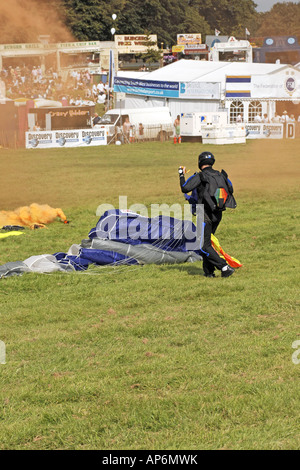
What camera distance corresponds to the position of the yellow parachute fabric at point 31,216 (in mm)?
15704

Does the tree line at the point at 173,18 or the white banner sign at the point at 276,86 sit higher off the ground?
the tree line at the point at 173,18

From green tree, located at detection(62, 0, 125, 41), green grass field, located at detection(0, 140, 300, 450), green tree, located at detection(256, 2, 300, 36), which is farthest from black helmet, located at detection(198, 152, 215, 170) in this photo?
green tree, located at detection(256, 2, 300, 36)

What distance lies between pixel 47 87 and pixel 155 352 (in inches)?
1965

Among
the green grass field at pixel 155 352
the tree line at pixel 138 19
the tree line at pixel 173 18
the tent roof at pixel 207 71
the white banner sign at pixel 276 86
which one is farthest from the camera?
the tree line at pixel 173 18

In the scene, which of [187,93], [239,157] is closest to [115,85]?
[187,93]

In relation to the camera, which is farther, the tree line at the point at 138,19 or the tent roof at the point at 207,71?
the tent roof at the point at 207,71

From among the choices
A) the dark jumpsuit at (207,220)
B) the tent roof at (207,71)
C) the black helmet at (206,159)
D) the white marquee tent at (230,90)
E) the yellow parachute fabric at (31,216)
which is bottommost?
the yellow parachute fabric at (31,216)

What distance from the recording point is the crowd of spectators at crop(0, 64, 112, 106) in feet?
170

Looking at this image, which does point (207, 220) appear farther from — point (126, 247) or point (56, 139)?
point (56, 139)

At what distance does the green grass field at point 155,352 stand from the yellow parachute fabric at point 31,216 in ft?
3.52

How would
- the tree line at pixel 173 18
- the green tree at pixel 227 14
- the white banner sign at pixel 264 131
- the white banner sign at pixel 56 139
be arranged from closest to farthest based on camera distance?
1. the white banner sign at pixel 56 139
2. the white banner sign at pixel 264 131
3. the tree line at pixel 173 18
4. the green tree at pixel 227 14

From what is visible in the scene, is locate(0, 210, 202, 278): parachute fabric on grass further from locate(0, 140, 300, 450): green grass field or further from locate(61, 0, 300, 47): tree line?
locate(61, 0, 300, 47): tree line

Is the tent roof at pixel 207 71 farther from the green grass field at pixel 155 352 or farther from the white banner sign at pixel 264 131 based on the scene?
the green grass field at pixel 155 352

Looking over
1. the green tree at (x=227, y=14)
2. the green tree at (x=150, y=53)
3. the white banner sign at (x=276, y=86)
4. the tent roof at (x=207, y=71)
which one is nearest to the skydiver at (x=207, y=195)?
the white banner sign at (x=276, y=86)
